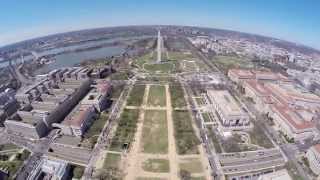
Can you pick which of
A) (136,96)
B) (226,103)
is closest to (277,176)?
(226,103)

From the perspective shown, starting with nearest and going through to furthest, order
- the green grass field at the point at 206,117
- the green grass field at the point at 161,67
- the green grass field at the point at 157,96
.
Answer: the green grass field at the point at 206,117
the green grass field at the point at 157,96
the green grass field at the point at 161,67

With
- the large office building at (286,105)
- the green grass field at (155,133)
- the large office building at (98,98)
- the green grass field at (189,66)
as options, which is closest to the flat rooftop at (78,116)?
the large office building at (98,98)

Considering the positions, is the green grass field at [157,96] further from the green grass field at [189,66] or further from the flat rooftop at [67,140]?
the green grass field at [189,66]

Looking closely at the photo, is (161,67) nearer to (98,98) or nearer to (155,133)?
(98,98)

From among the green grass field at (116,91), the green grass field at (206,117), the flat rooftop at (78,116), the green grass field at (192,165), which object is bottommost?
the green grass field at (192,165)

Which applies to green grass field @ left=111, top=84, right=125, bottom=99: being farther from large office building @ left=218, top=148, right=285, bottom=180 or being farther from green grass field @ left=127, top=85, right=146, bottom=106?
large office building @ left=218, top=148, right=285, bottom=180

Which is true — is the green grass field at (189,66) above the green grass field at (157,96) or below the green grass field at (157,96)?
above

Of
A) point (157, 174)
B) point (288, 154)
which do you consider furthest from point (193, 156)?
point (288, 154)
